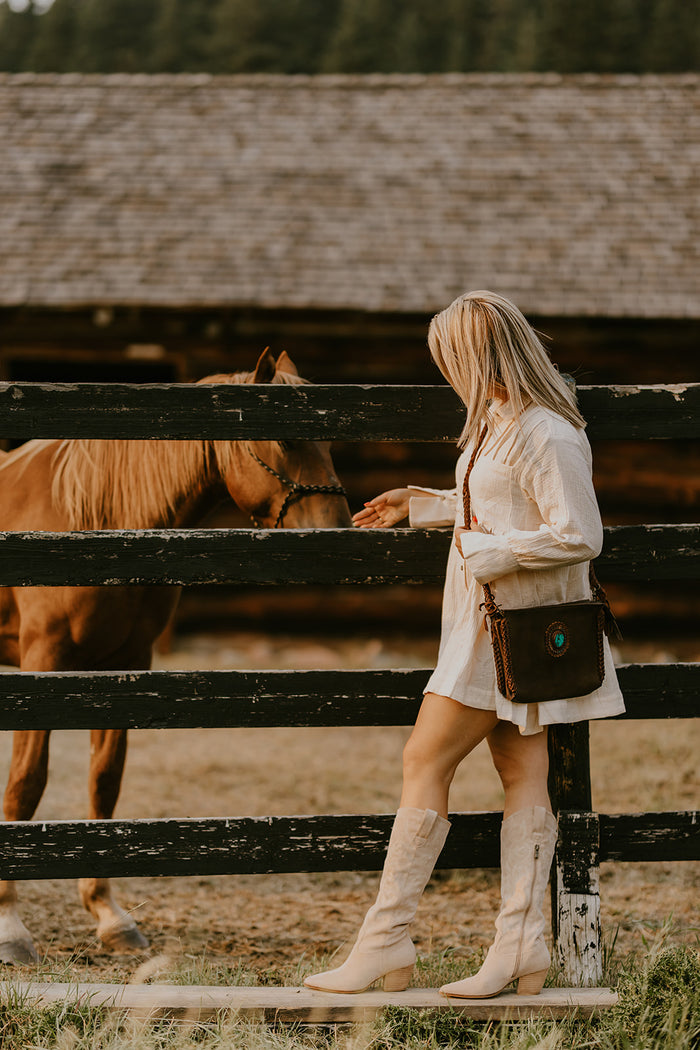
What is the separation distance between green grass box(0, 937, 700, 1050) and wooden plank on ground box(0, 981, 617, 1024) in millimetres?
21

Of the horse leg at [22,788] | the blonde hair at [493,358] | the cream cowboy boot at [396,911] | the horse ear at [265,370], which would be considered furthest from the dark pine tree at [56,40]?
the cream cowboy boot at [396,911]

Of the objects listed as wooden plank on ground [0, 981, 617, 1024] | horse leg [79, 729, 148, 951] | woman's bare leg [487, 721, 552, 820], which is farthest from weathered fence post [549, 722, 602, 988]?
horse leg [79, 729, 148, 951]

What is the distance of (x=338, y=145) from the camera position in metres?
10.5

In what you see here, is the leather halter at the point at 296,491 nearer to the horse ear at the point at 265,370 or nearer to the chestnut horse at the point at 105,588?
the chestnut horse at the point at 105,588

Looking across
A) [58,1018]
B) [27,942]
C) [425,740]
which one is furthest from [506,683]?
[27,942]

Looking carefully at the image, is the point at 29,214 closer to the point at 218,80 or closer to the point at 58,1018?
the point at 218,80

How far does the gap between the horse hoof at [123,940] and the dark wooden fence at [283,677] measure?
0.82 m

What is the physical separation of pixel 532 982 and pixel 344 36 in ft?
106

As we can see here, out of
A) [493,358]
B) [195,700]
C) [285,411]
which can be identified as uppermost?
[493,358]

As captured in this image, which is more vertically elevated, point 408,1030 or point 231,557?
point 231,557

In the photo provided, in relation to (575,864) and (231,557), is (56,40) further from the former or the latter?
(575,864)

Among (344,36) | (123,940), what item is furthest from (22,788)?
(344,36)

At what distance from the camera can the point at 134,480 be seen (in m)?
3.20

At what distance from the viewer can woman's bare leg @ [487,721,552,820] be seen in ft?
7.55
